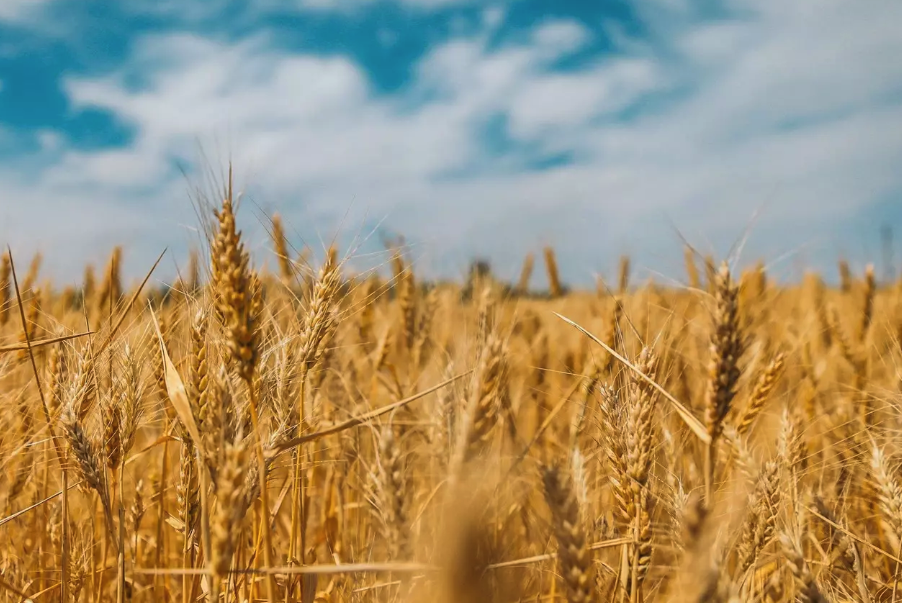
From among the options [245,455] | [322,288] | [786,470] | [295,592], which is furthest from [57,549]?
[786,470]

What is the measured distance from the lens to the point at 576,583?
0.97 metres

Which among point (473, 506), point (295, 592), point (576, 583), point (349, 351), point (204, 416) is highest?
point (349, 351)

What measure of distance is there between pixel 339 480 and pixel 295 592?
2.08 ft

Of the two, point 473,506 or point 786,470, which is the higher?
point 473,506

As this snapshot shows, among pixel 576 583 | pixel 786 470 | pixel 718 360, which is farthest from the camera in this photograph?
pixel 786 470

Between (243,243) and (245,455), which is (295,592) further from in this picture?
(243,243)

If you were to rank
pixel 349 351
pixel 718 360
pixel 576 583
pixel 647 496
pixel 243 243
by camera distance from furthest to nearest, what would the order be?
pixel 349 351 < pixel 647 496 < pixel 243 243 < pixel 718 360 < pixel 576 583

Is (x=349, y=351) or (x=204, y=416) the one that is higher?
(x=349, y=351)

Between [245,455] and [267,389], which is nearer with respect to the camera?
[245,455]

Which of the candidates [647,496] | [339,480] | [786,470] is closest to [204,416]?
[647,496]

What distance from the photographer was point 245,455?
98cm

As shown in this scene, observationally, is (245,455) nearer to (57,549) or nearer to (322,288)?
(322,288)

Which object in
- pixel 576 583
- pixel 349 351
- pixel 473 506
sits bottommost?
pixel 576 583

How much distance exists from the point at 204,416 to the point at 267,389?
26 centimetres
